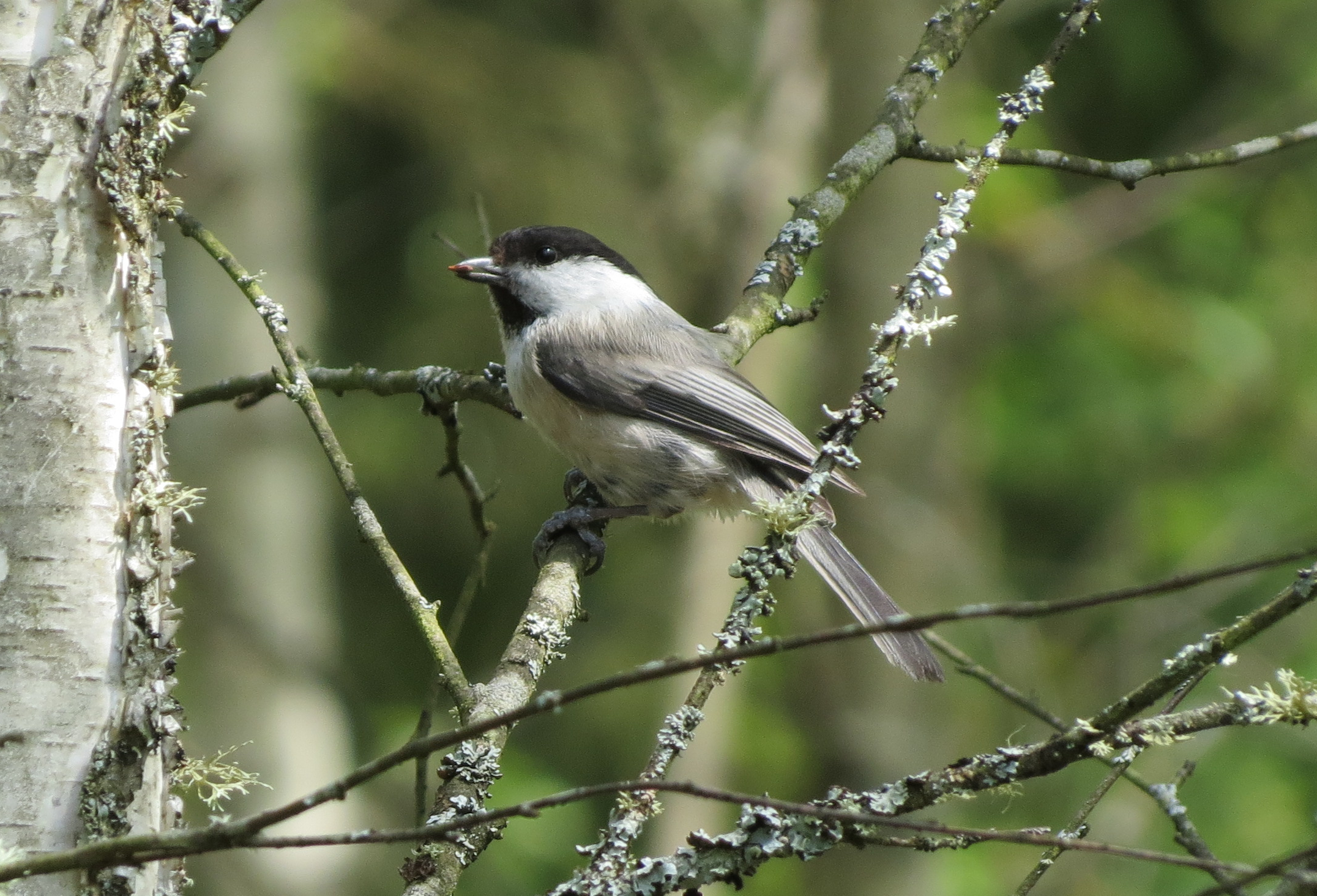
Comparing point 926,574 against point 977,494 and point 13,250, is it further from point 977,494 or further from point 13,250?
point 13,250

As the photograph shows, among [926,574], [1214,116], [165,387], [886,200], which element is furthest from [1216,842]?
[165,387]

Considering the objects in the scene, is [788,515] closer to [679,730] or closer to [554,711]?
[679,730]

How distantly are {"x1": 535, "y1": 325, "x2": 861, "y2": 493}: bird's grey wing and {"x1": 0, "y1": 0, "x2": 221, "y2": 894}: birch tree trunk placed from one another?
173 centimetres

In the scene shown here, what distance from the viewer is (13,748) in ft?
4.57

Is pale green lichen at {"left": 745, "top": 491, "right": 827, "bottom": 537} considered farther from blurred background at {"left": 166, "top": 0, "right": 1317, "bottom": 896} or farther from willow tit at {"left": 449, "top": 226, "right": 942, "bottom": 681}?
blurred background at {"left": 166, "top": 0, "right": 1317, "bottom": 896}

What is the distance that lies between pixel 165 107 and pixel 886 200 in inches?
144

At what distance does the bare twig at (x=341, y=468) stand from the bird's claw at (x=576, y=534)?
710mm

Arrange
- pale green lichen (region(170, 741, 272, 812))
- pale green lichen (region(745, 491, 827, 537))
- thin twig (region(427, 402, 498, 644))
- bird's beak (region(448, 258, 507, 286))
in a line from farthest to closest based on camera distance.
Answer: bird's beak (region(448, 258, 507, 286)) < thin twig (region(427, 402, 498, 644)) < pale green lichen (region(745, 491, 827, 537)) < pale green lichen (region(170, 741, 272, 812))

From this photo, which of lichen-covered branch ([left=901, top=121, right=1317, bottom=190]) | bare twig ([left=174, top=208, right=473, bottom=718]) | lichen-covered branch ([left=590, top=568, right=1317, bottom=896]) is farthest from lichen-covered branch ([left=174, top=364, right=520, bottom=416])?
lichen-covered branch ([left=590, top=568, right=1317, bottom=896])

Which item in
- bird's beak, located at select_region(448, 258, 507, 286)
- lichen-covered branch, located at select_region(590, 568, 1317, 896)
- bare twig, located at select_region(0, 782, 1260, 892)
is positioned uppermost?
bird's beak, located at select_region(448, 258, 507, 286)

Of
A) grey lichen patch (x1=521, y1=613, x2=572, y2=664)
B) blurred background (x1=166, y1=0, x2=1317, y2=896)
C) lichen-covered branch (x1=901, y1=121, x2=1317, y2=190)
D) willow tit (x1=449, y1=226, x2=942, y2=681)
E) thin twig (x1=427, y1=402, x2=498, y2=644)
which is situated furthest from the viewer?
blurred background (x1=166, y1=0, x2=1317, y2=896)

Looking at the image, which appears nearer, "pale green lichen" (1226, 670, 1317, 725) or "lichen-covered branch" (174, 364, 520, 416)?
"pale green lichen" (1226, 670, 1317, 725)

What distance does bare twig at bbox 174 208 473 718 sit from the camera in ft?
5.80

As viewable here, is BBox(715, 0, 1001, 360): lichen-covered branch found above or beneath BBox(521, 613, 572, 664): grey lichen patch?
above
